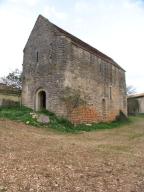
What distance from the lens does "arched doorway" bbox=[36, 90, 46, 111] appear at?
83.2 feet

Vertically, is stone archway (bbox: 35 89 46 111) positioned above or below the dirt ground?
above

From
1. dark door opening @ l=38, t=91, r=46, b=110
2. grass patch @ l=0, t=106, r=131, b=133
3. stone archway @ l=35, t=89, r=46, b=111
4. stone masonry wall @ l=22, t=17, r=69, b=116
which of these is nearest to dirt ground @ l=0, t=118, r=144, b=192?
grass patch @ l=0, t=106, r=131, b=133

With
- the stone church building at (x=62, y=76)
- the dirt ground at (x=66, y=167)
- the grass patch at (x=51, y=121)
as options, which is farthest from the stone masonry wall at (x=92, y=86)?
the dirt ground at (x=66, y=167)

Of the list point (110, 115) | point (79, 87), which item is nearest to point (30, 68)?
point (79, 87)

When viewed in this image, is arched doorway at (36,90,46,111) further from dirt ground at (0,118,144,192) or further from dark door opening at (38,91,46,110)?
dirt ground at (0,118,144,192)

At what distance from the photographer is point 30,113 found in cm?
2233

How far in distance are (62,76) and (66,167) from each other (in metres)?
13.8

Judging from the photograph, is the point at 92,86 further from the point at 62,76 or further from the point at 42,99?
the point at 42,99

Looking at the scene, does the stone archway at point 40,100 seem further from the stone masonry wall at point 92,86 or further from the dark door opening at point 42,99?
the stone masonry wall at point 92,86

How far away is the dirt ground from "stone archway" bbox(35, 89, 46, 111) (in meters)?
10.6

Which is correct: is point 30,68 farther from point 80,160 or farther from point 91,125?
point 80,160

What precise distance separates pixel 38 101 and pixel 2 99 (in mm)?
6883

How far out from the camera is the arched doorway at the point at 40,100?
83.2 ft

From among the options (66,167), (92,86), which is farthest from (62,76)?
(66,167)
